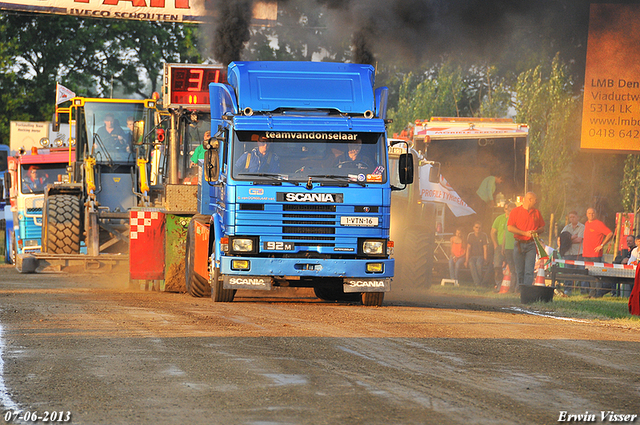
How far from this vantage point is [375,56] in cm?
1895

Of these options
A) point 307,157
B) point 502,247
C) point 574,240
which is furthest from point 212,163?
point 574,240

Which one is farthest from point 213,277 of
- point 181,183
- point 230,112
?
point 181,183

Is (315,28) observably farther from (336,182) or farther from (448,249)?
(336,182)

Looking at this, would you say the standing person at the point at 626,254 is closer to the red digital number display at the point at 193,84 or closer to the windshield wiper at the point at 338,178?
the windshield wiper at the point at 338,178

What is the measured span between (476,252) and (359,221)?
402 inches

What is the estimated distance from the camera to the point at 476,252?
23.0 meters

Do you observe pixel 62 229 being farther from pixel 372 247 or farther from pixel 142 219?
pixel 372 247

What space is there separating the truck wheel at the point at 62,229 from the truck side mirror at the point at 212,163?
813 cm

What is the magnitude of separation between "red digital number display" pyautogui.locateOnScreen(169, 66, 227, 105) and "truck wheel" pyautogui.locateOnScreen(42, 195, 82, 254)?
551 centimetres

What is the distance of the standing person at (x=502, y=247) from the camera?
20094 millimetres

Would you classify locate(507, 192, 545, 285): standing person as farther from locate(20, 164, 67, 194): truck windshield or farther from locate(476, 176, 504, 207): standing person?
locate(20, 164, 67, 194): truck windshield

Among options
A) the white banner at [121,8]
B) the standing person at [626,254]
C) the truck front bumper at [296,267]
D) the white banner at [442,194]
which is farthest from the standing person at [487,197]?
the truck front bumper at [296,267]

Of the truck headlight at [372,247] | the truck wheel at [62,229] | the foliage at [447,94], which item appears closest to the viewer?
the truck headlight at [372,247]

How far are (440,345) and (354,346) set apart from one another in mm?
886
